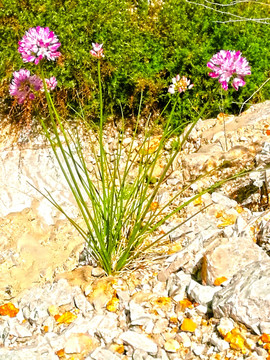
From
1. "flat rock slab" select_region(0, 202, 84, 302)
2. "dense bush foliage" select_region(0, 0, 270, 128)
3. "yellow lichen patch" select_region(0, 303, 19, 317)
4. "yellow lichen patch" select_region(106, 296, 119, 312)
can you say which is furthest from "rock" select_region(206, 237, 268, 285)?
"dense bush foliage" select_region(0, 0, 270, 128)

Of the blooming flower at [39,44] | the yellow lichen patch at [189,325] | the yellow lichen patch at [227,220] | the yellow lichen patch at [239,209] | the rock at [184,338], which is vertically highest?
the blooming flower at [39,44]

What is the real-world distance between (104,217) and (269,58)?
9.48 ft

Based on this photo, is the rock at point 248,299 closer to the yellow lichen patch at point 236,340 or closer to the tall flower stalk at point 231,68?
the yellow lichen patch at point 236,340

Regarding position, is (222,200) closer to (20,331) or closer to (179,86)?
(179,86)

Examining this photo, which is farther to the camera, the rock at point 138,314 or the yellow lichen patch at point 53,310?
the yellow lichen patch at point 53,310

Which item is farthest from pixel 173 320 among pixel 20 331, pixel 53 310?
pixel 20 331

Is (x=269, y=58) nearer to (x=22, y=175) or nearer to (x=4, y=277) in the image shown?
(x=22, y=175)

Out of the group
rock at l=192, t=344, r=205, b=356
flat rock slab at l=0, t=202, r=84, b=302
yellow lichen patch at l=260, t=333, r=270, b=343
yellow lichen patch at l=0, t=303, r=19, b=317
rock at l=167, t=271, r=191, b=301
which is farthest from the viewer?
flat rock slab at l=0, t=202, r=84, b=302

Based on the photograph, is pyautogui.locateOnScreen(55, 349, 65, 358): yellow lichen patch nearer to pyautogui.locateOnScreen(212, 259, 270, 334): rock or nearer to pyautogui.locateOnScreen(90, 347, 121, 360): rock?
pyautogui.locateOnScreen(90, 347, 121, 360): rock

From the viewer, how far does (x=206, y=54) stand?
15.2ft

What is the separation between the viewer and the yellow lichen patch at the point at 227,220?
2.96 m

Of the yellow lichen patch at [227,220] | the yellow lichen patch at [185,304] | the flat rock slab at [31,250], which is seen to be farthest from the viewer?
the flat rock slab at [31,250]

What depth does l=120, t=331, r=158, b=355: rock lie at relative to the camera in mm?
2219

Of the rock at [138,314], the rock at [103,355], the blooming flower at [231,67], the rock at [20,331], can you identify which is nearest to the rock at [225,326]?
the rock at [138,314]
